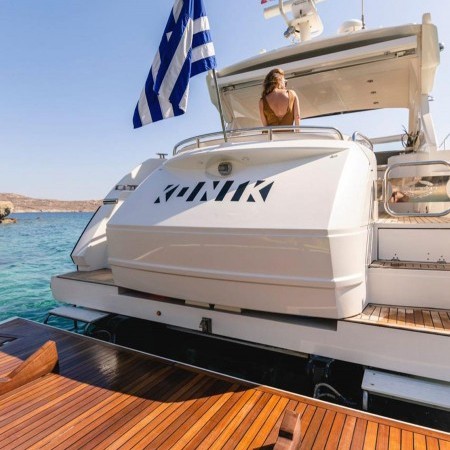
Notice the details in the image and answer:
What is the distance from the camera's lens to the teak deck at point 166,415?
2.00 metres

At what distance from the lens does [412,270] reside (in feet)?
8.77

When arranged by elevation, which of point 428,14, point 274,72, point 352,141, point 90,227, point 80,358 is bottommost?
point 80,358

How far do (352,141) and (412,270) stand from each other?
46.1 inches

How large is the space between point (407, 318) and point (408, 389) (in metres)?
0.51

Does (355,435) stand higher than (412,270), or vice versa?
(412,270)

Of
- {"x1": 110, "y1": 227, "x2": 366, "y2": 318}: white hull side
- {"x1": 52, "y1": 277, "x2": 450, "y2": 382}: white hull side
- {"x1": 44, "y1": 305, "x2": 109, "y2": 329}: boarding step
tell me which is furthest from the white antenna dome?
{"x1": 44, "y1": 305, "x2": 109, "y2": 329}: boarding step

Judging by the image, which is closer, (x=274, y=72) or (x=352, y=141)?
(x=352, y=141)

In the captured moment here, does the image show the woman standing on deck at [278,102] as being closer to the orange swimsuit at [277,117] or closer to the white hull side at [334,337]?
the orange swimsuit at [277,117]

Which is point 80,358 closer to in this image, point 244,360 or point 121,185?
point 244,360

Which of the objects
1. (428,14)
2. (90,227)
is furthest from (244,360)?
(428,14)

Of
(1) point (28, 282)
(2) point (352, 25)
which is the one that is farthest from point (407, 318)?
(1) point (28, 282)

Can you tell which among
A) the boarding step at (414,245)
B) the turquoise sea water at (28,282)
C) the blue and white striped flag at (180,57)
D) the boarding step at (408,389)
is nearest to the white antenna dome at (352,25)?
the blue and white striped flag at (180,57)

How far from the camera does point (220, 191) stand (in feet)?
8.82

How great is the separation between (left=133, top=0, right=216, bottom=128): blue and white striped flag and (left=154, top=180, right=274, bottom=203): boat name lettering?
47.4 inches
